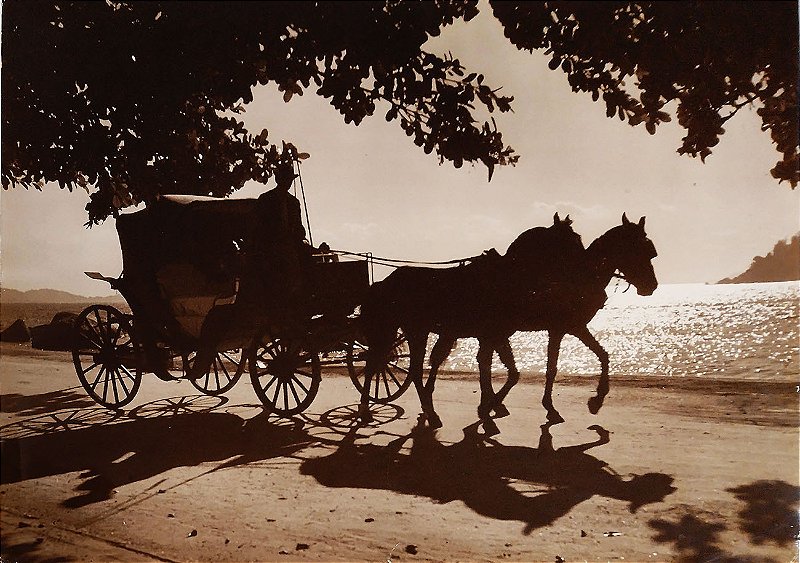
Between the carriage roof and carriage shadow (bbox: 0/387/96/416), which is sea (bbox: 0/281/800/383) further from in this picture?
the carriage roof

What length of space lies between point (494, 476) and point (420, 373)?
267 centimetres

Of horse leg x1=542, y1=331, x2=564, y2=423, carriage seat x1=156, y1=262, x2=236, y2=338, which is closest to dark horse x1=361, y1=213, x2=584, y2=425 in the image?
horse leg x1=542, y1=331, x2=564, y2=423

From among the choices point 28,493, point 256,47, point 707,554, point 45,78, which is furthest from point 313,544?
point 45,78

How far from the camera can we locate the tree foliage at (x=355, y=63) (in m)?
4.73

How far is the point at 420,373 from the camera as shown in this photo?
8797 millimetres

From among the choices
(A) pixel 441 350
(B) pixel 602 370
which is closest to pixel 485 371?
(A) pixel 441 350

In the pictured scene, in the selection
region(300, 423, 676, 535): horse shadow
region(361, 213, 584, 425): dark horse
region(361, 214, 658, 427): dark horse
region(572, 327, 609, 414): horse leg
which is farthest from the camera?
region(572, 327, 609, 414): horse leg

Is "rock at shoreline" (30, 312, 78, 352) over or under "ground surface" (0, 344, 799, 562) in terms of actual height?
over

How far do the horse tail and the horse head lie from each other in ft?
9.92

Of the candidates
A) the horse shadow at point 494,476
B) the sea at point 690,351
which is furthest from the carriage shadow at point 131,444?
the sea at point 690,351

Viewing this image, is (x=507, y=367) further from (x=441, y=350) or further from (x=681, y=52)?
(x=681, y=52)

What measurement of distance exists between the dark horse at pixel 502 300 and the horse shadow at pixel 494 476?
110cm

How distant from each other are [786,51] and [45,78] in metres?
6.69

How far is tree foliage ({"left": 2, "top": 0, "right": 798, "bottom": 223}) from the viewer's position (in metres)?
4.73
